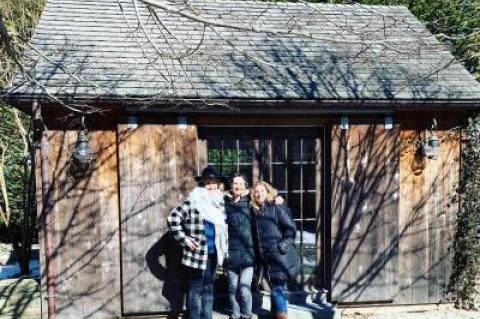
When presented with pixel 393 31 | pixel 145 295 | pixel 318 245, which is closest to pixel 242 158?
pixel 318 245

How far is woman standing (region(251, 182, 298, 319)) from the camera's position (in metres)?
6.02

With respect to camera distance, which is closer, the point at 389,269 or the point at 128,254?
the point at 128,254

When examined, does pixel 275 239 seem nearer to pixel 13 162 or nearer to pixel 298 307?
pixel 298 307

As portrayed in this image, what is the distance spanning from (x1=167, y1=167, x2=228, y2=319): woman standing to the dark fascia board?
895 mm

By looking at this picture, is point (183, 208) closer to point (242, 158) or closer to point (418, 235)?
point (242, 158)

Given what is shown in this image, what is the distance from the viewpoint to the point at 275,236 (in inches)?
239

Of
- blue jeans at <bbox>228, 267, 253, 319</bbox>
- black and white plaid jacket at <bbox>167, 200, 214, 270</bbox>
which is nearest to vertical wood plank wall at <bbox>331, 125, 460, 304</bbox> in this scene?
blue jeans at <bbox>228, 267, 253, 319</bbox>

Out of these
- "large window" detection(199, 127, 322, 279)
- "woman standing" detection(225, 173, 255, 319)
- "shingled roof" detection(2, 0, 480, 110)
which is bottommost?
"woman standing" detection(225, 173, 255, 319)

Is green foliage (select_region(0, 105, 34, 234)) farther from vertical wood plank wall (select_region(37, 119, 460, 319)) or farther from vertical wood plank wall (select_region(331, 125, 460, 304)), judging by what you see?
vertical wood plank wall (select_region(331, 125, 460, 304))

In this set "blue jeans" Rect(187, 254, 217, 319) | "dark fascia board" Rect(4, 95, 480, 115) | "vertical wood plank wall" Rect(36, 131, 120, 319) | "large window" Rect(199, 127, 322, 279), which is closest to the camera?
"blue jeans" Rect(187, 254, 217, 319)

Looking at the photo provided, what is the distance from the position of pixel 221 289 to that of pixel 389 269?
89.6 inches

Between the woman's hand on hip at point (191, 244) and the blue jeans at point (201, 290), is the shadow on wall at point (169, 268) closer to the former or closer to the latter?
the blue jeans at point (201, 290)

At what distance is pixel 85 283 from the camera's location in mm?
6543

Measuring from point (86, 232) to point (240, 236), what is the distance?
195 cm
